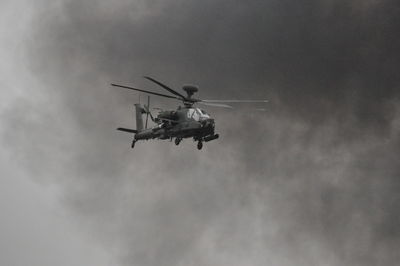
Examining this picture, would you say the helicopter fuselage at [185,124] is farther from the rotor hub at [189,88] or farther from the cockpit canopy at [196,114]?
the rotor hub at [189,88]

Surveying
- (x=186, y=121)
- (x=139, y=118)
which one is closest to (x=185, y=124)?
(x=186, y=121)

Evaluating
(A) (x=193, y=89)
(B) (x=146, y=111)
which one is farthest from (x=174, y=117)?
(B) (x=146, y=111)

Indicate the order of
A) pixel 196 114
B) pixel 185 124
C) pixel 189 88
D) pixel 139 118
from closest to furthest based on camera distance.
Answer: pixel 196 114 < pixel 185 124 < pixel 189 88 < pixel 139 118

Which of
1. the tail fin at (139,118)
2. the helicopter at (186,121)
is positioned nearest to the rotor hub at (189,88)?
the helicopter at (186,121)

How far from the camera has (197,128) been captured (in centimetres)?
7250

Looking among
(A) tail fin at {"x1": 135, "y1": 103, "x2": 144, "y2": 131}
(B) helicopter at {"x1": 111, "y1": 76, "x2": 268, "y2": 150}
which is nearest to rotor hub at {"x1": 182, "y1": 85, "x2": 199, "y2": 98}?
(B) helicopter at {"x1": 111, "y1": 76, "x2": 268, "y2": 150}

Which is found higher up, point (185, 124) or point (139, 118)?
point (139, 118)

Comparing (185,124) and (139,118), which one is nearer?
(185,124)

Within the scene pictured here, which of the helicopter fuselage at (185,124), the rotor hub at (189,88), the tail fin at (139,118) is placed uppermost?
the tail fin at (139,118)

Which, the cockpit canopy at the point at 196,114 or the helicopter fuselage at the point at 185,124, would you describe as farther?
the cockpit canopy at the point at 196,114

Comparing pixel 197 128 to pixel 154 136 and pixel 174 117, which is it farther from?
pixel 154 136

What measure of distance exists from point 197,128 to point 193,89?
17.7 ft

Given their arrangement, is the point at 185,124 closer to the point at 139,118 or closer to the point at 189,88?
the point at 189,88

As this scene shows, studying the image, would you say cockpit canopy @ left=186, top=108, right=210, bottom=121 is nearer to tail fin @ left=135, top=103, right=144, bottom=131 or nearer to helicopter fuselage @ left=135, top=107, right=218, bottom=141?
helicopter fuselage @ left=135, top=107, right=218, bottom=141
